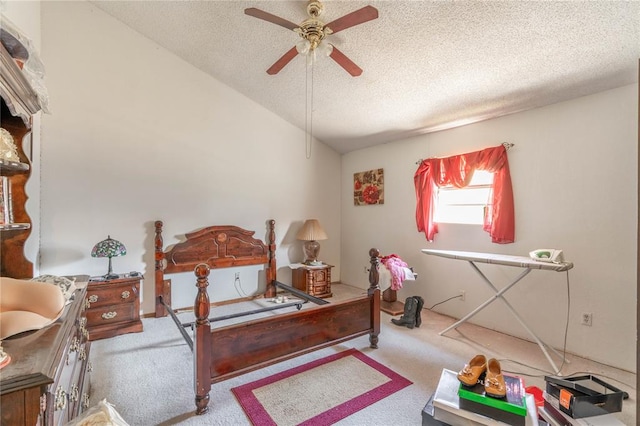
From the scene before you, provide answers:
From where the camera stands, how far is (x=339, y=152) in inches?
207

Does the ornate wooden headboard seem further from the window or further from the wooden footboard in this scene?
the window

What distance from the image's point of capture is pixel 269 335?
2131 mm

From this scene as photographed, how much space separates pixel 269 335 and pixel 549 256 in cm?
244

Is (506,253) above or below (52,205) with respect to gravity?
below

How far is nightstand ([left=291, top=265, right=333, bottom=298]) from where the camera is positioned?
168 inches

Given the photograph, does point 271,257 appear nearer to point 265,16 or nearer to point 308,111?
point 308,111

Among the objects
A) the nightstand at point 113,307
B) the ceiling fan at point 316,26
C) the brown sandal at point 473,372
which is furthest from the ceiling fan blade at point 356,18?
the nightstand at point 113,307

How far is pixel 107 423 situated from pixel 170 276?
2.88 m

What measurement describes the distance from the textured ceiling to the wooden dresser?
2.72 meters

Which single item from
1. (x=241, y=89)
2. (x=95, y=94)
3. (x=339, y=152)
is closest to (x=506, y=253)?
(x=339, y=152)

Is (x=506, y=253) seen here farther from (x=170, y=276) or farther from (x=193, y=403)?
(x=170, y=276)

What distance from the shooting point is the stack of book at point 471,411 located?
133 cm

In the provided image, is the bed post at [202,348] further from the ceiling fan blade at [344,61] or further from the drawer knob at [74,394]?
the ceiling fan blade at [344,61]

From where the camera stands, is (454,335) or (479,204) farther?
(479,204)
